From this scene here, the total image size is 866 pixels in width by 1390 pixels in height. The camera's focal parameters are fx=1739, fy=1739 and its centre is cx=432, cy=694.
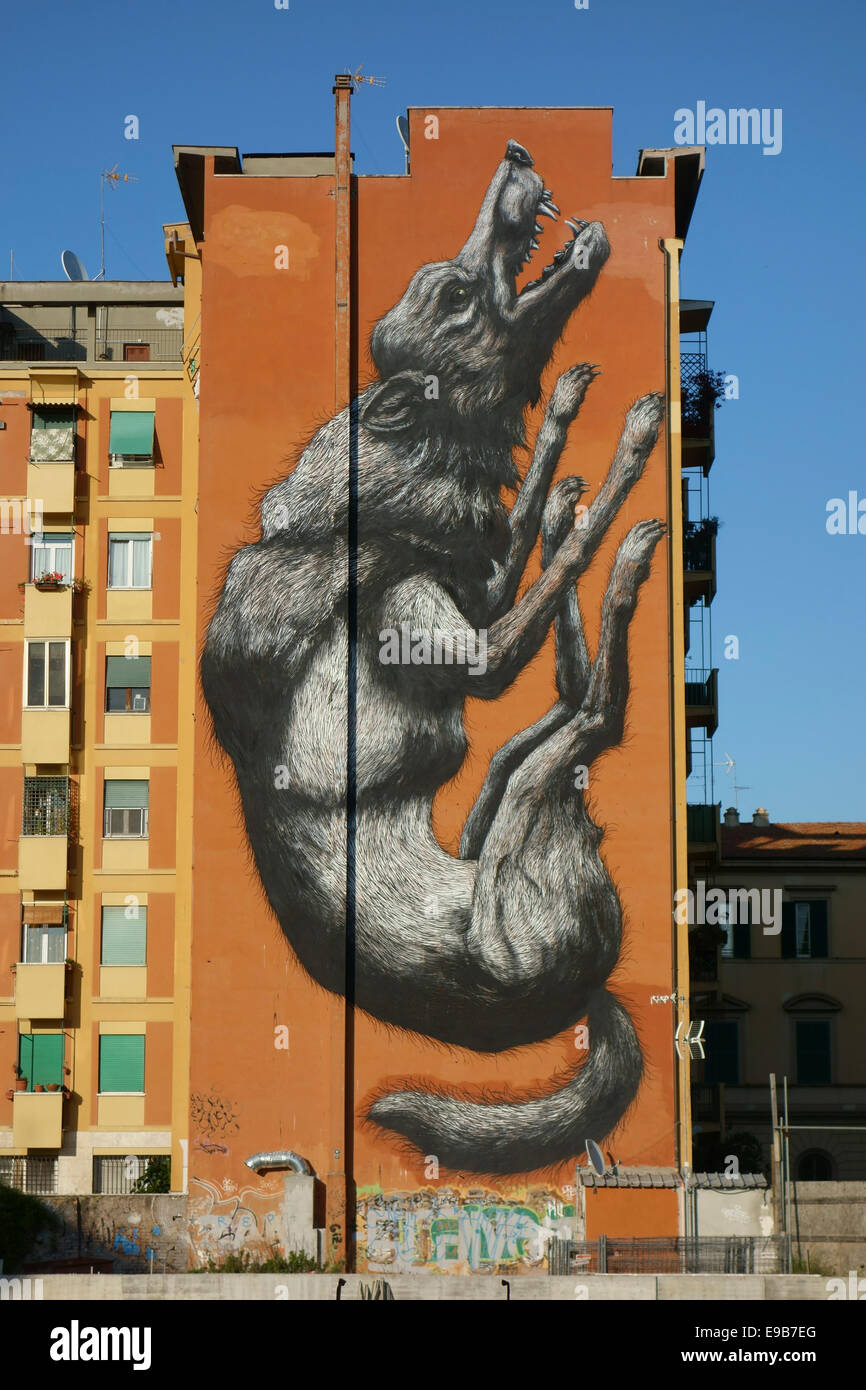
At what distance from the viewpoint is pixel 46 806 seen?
40094mm

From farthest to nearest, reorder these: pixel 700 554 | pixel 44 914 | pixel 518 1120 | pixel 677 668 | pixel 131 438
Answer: pixel 700 554, pixel 131 438, pixel 44 914, pixel 677 668, pixel 518 1120

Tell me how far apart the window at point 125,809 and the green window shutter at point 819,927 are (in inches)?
939

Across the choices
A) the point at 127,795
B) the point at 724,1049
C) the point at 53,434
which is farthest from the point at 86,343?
the point at 724,1049

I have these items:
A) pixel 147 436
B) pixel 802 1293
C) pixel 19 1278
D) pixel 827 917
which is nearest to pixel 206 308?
pixel 147 436

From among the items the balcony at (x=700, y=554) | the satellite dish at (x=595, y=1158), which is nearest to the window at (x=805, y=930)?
the balcony at (x=700, y=554)

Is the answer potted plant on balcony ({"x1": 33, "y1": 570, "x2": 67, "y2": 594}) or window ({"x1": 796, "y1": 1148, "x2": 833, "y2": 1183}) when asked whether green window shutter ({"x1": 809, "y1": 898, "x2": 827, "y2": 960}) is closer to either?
window ({"x1": 796, "y1": 1148, "x2": 833, "y2": 1183})

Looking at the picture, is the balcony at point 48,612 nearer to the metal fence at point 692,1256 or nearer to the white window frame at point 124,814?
the white window frame at point 124,814

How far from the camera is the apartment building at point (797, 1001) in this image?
2087 inches

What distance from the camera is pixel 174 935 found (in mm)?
39781

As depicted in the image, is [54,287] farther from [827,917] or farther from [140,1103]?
[827,917]

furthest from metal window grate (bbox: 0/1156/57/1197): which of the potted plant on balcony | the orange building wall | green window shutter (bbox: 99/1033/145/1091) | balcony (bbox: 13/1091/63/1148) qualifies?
the potted plant on balcony

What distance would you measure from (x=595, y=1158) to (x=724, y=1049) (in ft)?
66.8

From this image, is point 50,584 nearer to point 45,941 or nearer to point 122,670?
point 122,670

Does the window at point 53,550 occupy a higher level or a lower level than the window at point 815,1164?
higher
